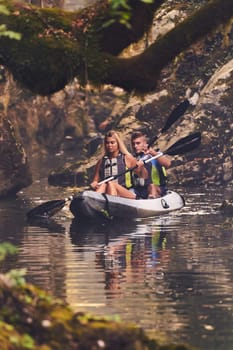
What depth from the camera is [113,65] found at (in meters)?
15.6

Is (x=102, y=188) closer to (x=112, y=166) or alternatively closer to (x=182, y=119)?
(x=112, y=166)

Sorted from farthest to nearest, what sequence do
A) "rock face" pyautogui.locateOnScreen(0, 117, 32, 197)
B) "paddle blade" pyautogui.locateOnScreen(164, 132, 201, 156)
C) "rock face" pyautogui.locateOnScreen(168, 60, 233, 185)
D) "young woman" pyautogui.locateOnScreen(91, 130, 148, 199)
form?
"rock face" pyautogui.locateOnScreen(168, 60, 233, 185), "rock face" pyautogui.locateOnScreen(0, 117, 32, 197), "paddle blade" pyautogui.locateOnScreen(164, 132, 201, 156), "young woman" pyautogui.locateOnScreen(91, 130, 148, 199)

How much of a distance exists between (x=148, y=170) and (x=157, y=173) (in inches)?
9.1

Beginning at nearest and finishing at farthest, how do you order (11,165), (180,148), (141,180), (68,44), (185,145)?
(68,44), (141,180), (180,148), (185,145), (11,165)

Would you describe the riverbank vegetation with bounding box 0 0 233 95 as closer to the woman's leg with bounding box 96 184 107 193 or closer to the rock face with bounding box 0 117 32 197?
the woman's leg with bounding box 96 184 107 193

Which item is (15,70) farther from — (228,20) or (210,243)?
(210,243)

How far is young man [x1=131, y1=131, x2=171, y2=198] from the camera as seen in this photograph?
94.4ft

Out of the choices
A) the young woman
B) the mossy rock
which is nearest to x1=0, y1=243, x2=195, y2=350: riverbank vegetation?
the mossy rock

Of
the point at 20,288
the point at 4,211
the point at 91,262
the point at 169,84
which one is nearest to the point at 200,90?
the point at 169,84

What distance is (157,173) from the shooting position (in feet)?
94.7

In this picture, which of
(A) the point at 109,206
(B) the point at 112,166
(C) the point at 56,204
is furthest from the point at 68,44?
(C) the point at 56,204

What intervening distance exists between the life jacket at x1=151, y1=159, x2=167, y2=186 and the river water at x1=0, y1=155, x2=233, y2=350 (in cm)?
84

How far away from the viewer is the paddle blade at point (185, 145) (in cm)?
2938

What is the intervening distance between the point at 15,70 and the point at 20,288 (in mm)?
7178
